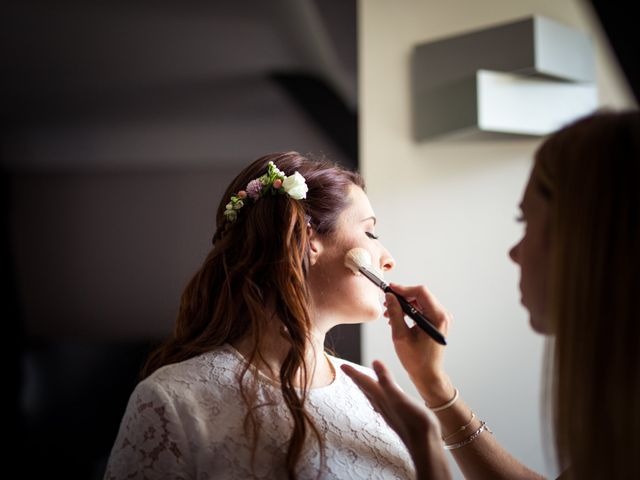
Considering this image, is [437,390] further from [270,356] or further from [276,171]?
[276,171]

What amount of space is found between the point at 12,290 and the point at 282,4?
0.93 metres

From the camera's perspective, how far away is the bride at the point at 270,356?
36.1 inches

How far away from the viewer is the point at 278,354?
108cm

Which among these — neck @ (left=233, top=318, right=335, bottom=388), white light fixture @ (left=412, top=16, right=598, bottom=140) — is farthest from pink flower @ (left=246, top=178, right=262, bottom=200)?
white light fixture @ (left=412, top=16, right=598, bottom=140)

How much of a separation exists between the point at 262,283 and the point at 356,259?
16cm

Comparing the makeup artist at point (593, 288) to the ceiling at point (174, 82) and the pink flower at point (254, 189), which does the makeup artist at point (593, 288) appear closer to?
the pink flower at point (254, 189)

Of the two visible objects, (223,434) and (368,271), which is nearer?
(223,434)

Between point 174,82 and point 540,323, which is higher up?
point 174,82

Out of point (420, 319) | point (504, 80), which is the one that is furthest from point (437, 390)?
point (504, 80)

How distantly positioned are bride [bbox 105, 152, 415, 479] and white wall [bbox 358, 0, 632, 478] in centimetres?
54

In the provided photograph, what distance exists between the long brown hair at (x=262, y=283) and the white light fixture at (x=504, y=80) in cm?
67

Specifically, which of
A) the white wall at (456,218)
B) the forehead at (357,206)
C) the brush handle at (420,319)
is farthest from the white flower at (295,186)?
the white wall at (456,218)

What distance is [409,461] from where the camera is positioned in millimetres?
1067

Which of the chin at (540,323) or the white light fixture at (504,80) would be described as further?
the white light fixture at (504,80)
